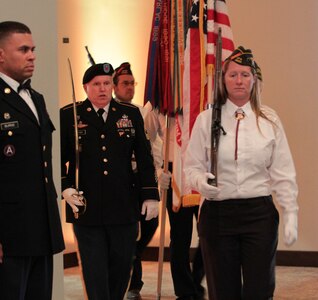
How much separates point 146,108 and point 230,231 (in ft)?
7.00

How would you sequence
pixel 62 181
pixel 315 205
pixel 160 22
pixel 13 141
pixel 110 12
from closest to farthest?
pixel 13 141, pixel 62 181, pixel 160 22, pixel 315 205, pixel 110 12

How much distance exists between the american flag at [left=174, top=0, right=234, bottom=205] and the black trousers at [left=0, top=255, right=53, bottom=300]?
5.74 ft

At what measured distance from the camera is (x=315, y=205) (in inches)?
281

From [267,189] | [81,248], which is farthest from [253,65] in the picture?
[81,248]

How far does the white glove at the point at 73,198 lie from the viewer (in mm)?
4227

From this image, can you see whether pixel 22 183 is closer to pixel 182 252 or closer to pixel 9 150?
pixel 9 150

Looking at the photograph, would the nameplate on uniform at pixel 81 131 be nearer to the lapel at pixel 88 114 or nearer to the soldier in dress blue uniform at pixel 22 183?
the lapel at pixel 88 114

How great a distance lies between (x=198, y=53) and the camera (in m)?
4.97

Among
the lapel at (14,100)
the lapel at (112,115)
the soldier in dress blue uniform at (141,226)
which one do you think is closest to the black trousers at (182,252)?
the soldier in dress blue uniform at (141,226)

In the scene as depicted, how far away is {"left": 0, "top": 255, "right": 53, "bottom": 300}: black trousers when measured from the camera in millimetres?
3170

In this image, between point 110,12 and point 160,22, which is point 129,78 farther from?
point 110,12

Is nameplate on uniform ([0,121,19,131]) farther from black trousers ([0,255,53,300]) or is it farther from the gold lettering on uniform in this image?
black trousers ([0,255,53,300])

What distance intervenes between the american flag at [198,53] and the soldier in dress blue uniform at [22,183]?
176 centimetres

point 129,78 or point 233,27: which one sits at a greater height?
point 233,27
